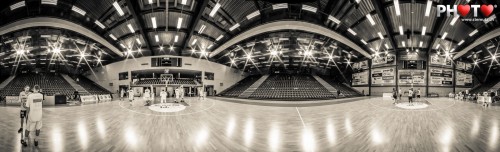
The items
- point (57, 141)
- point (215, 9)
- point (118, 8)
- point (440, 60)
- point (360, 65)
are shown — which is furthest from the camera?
point (360, 65)

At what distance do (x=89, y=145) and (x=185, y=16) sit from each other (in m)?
12.0

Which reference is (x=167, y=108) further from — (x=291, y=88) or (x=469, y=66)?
(x=469, y=66)

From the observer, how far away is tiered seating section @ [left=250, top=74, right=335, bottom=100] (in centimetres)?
1834

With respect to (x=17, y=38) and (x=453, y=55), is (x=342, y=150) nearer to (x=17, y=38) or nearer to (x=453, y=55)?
(x=17, y=38)

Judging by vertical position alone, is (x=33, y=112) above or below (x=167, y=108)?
above

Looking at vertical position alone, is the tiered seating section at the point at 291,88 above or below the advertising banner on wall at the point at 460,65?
below

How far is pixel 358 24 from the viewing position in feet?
49.1

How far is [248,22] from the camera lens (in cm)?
1401

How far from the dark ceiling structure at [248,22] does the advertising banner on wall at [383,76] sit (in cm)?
351

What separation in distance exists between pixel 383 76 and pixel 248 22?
66.1ft

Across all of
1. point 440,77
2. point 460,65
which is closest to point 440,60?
point 440,77

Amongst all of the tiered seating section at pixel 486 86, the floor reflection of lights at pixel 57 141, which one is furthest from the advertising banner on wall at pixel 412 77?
the floor reflection of lights at pixel 57 141

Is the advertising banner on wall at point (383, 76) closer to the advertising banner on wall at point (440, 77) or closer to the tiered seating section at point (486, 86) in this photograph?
the advertising banner on wall at point (440, 77)

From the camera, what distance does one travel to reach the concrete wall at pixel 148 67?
75.7 feet
